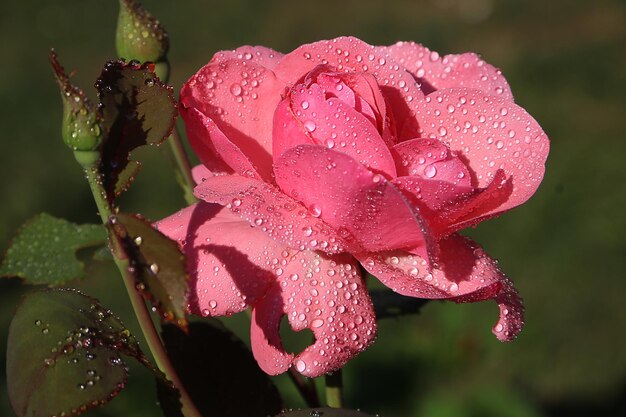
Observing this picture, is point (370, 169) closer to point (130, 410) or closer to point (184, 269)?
point (184, 269)

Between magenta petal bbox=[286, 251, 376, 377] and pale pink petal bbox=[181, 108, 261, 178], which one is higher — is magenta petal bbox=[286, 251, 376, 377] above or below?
below

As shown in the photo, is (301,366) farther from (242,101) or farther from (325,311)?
(242,101)

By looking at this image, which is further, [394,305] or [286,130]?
[394,305]

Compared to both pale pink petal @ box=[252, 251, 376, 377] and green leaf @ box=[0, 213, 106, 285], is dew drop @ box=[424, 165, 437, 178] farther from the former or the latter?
green leaf @ box=[0, 213, 106, 285]

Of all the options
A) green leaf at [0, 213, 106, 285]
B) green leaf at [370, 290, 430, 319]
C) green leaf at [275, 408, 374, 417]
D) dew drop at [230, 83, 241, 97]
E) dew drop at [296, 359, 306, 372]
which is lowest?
green leaf at [370, 290, 430, 319]

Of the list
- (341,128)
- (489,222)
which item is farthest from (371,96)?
(489,222)

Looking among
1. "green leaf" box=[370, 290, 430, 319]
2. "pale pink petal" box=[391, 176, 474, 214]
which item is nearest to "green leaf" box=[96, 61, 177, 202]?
"pale pink petal" box=[391, 176, 474, 214]
